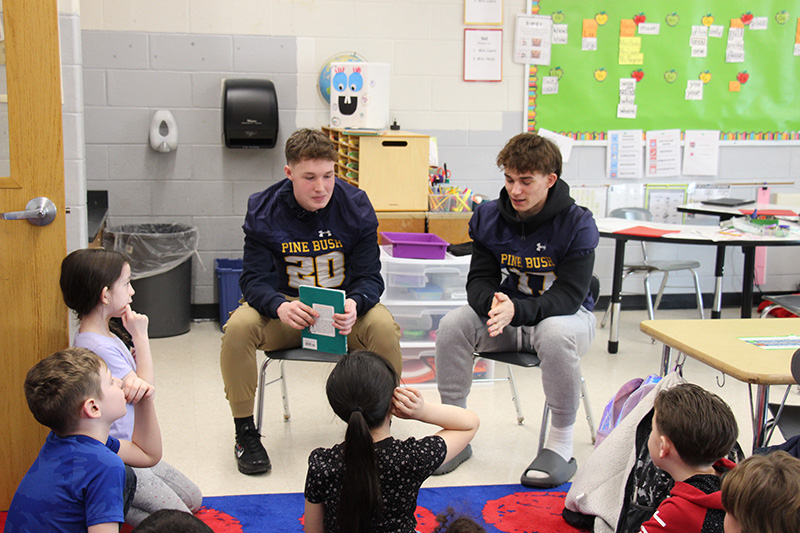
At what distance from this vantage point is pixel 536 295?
2.69m

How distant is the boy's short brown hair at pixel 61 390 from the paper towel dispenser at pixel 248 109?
2801mm

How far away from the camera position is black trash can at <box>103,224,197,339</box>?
4062 millimetres

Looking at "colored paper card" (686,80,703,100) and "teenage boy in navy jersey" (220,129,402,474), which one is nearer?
"teenage boy in navy jersey" (220,129,402,474)

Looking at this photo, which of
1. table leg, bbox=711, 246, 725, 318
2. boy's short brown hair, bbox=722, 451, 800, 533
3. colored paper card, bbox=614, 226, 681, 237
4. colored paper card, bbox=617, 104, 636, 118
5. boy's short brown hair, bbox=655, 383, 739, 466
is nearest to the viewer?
boy's short brown hair, bbox=722, 451, 800, 533

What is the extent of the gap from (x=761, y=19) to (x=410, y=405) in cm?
430

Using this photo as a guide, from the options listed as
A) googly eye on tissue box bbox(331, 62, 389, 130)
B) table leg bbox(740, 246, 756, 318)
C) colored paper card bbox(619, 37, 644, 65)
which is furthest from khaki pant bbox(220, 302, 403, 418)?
colored paper card bbox(619, 37, 644, 65)

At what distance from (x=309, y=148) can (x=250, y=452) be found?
1.08 m

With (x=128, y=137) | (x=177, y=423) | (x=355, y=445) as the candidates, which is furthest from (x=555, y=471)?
(x=128, y=137)

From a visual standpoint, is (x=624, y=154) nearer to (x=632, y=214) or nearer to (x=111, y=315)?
(x=632, y=214)

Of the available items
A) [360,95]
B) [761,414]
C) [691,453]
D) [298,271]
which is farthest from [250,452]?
[360,95]

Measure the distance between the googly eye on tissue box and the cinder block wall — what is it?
0.53 metres

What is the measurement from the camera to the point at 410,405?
1635 millimetres

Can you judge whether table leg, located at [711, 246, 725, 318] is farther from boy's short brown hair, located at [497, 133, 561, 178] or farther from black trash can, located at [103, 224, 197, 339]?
black trash can, located at [103, 224, 197, 339]

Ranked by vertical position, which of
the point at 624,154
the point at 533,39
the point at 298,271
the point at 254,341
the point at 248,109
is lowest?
the point at 254,341
